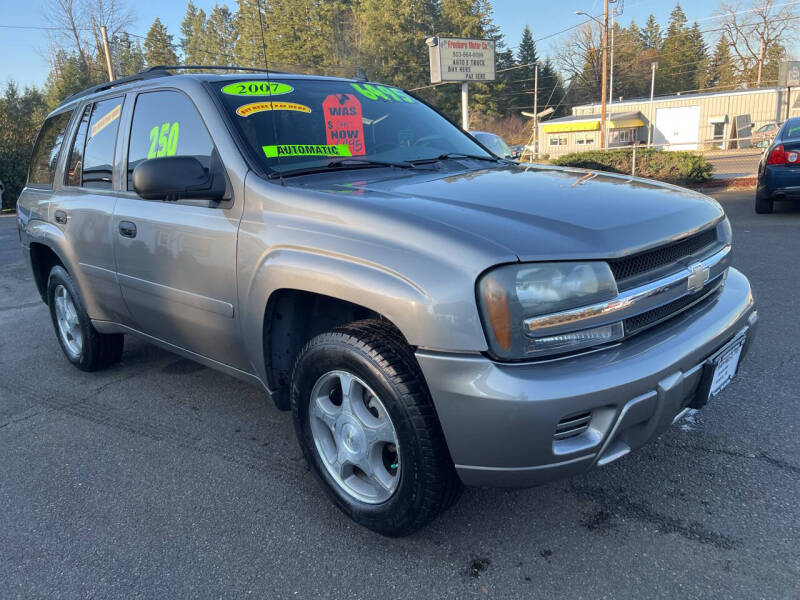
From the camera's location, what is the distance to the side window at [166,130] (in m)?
2.87

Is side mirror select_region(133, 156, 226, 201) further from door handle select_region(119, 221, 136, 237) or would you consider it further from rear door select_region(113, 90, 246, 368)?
door handle select_region(119, 221, 136, 237)

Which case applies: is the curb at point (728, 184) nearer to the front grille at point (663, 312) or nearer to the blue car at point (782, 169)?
the blue car at point (782, 169)

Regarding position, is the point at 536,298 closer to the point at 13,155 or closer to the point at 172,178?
the point at 172,178

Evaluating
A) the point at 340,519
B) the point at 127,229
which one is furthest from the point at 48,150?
the point at 340,519

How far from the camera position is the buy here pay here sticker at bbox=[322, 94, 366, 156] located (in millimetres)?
3010

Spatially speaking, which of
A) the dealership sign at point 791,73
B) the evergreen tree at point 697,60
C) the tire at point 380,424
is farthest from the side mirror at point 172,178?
the evergreen tree at point 697,60

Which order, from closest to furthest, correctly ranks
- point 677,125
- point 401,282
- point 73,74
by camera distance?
point 401,282, point 73,74, point 677,125

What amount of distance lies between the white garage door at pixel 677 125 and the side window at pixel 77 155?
48.4 metres

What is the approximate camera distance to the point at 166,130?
10.2 ft

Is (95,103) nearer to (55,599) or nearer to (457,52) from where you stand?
(55,599)

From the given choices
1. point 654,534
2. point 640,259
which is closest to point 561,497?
point 654,534

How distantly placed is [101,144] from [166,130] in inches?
31.8

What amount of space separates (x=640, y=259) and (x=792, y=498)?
3.93 feet

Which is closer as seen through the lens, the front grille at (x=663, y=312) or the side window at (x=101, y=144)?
the front grille at (x=663, y=312)
